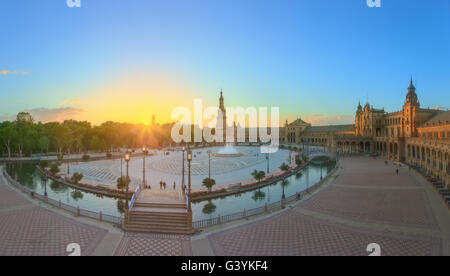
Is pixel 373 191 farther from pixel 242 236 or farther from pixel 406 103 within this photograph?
pixel 406 103

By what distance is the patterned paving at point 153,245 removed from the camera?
41.1 ft

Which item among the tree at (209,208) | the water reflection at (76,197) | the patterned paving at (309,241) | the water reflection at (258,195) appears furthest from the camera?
the water reflection at (258,195)

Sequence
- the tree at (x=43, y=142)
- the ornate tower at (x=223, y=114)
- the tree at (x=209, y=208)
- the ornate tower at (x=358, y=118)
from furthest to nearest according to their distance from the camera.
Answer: the ornate tower at (x=223, y=114) < the ornate tower at (x=358, y=118) < the tree at (x=43, y=142) < the tree at (x=209, y=208)

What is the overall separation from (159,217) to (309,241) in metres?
9.05

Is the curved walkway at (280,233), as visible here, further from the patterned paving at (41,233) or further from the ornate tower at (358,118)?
the ornate tower at (358,118)

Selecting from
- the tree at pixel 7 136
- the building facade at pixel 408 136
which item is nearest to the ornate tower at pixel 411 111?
the building facade at pixel 408 136

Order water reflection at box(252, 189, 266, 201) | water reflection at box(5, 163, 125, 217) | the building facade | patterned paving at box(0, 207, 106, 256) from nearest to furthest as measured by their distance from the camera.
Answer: patterned paving at box(0, 207, 106, 256) → water reflection at box(5, 163, 125, 217) → water reflection at box(252, 189, 266, 201) → the building facade

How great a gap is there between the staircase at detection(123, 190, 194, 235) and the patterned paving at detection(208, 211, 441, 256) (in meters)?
2.30

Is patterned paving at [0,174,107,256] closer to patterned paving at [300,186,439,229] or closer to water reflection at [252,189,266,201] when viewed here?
patterned paving at [300,186,439,229]

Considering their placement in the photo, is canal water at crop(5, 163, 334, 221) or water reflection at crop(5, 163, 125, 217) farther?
water reflection at crop(5, 163, 125, 217)

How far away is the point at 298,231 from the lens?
15266 millimetres

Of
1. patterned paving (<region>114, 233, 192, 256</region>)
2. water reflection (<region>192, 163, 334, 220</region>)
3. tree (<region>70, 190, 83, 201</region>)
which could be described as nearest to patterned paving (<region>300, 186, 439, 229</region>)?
water reflection (<region>192, 163, 334, 220</region>)

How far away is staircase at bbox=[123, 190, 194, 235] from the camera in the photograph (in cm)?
1545

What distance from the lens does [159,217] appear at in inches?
648
